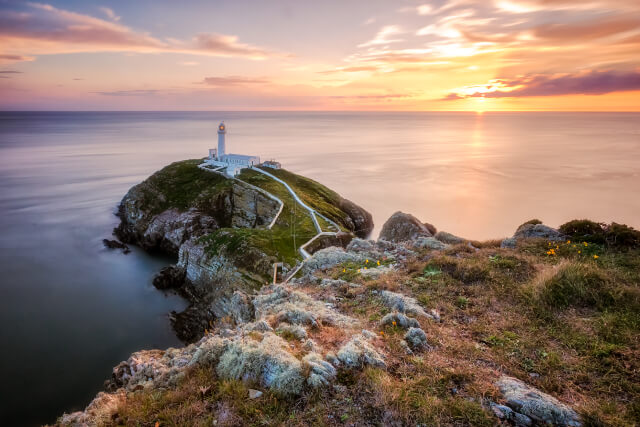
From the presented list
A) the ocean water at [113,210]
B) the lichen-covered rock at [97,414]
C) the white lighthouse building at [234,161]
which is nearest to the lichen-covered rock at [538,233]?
the lichen-covered rock at [97,414]

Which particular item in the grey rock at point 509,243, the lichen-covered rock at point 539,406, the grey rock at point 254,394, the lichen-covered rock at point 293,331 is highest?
the grey rock at point 509,243

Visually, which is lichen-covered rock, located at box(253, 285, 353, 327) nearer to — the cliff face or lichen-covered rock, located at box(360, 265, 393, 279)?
lichen-covered rock, located at box(360, 265, 393, 279)

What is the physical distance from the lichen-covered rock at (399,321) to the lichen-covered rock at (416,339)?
488 millimetres

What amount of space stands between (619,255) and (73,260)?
1850 inches

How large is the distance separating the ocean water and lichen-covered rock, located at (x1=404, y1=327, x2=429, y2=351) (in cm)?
2035

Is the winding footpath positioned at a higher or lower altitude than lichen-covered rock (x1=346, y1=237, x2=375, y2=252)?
lower

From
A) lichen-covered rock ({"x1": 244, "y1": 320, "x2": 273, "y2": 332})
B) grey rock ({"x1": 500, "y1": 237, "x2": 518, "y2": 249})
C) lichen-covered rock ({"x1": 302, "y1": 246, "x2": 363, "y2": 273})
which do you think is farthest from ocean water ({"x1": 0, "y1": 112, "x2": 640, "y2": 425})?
grey rock ({"x1": 500, "y1": 237, "x2": 518, "y2": 249})

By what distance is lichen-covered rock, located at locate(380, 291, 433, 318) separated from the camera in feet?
31.1

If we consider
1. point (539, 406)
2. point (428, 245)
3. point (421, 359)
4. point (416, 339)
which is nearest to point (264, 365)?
point (421, 359)

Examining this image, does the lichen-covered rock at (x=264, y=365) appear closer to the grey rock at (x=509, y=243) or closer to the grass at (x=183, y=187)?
the grey rock at (x=509, y=243)

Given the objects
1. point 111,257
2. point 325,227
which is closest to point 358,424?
point 325,227

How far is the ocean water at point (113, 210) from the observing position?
22.3 metres

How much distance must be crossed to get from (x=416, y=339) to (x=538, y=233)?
40.4 ft

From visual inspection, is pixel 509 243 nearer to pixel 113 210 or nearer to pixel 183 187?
pixel 183 187
